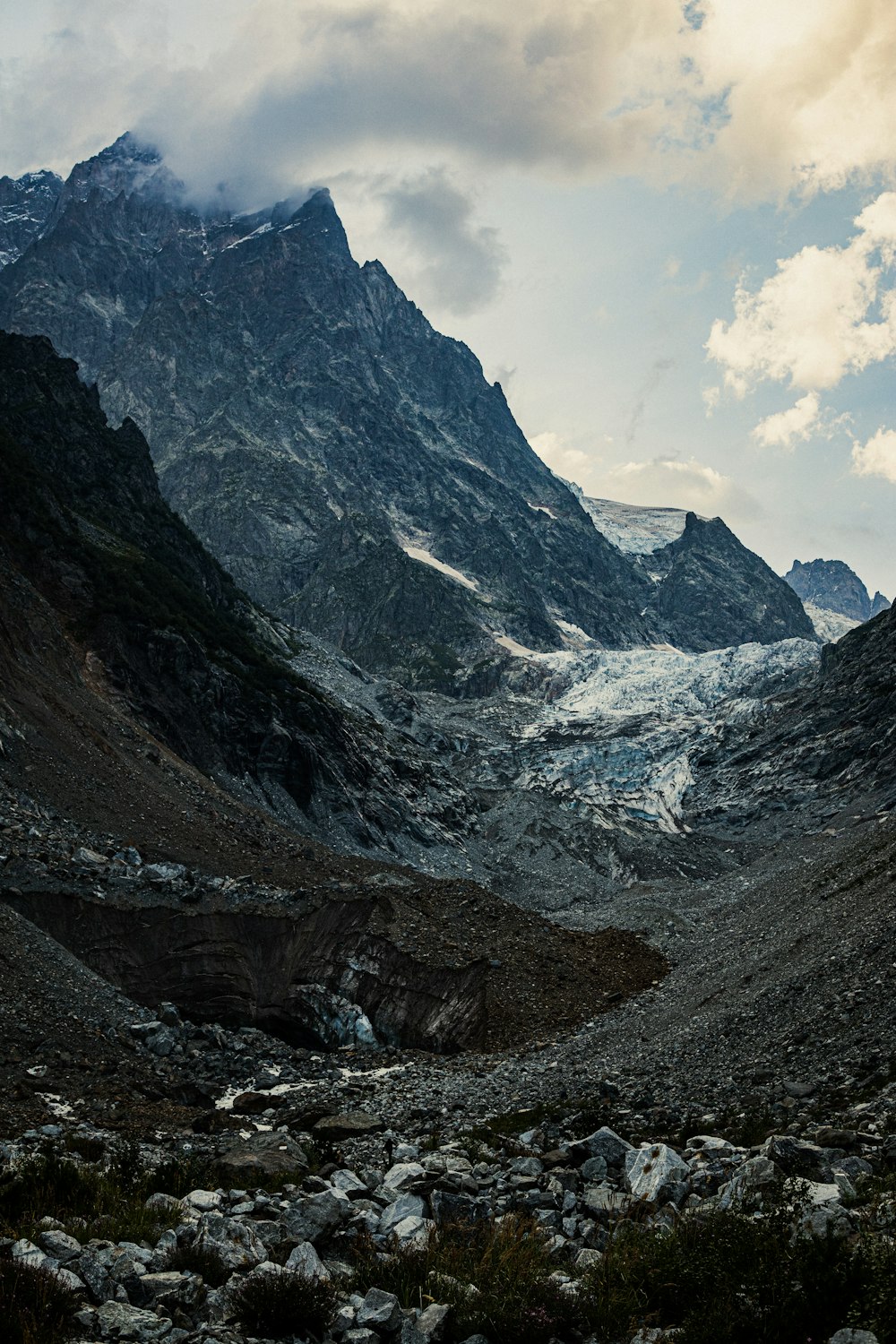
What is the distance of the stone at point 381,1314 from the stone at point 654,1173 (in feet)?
16.3

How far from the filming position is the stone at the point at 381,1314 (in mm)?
10555

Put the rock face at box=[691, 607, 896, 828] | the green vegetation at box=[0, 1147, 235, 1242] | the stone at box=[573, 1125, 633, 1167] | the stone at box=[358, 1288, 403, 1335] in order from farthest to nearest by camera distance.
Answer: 1. the rock face at box=[691, 607, 896, 828]
2. the stone at box=[573, 1125, 633, 1167]
3. the green vegetation at box=[0, 1147, 235, 1242]
4. the stone at box=[358, 1288, 403, 1335]

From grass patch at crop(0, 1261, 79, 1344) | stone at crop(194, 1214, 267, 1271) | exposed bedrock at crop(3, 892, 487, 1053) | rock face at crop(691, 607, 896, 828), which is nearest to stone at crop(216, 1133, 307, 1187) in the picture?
stone at crop(194, 1214, 267, 1271)

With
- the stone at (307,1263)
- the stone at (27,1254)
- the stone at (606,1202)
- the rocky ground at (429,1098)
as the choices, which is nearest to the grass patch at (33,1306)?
the rocky ground at (429,1098)

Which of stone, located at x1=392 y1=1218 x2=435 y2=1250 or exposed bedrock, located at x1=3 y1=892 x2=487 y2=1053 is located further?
exposed bedrock, located at x1=3 y1=892 x2=487 y2=1053

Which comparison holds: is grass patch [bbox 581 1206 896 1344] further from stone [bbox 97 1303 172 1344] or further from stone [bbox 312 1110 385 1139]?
stone [bbox 312 1110 385 1139]

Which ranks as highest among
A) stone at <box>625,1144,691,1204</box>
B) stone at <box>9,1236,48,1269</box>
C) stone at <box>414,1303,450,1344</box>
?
stone at <box>625,1144,691,1204</box>

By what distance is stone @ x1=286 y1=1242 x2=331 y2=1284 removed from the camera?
1143 cm

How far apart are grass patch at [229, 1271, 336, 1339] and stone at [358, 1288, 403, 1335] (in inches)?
13.3

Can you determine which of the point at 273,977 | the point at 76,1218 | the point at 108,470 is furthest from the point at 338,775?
the point at 76,1218

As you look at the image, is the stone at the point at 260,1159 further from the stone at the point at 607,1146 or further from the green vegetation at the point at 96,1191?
the stone at the point at 607,1146

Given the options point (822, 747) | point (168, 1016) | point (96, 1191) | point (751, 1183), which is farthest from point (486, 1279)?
point (822, 747)

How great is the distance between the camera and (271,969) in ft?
123

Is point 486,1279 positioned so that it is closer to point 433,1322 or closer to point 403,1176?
point 433,1322
